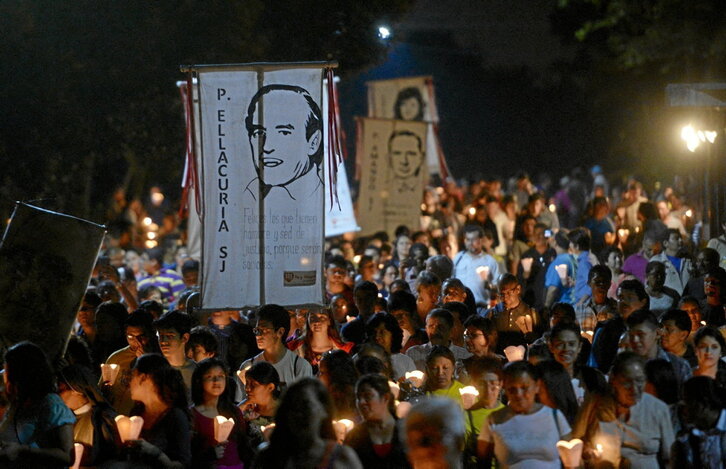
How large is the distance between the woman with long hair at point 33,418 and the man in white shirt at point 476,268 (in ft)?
22.8

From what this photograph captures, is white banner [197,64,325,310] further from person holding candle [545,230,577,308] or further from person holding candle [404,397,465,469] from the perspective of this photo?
person holding candle [404,397,465,469]

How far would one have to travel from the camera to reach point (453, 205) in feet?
74.3

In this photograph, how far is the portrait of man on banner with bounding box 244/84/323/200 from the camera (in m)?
9.77

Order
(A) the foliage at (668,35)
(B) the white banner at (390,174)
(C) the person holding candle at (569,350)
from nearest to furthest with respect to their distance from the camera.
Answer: (C) the person holding candle at (569,350) < (B) the white banner at (390,174) < (A) the foliage at (668,35)

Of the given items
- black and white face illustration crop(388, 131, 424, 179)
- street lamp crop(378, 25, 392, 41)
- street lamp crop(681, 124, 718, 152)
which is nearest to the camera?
street lamp crop(681, 124, 718, 152)

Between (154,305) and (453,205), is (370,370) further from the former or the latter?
(453,205)

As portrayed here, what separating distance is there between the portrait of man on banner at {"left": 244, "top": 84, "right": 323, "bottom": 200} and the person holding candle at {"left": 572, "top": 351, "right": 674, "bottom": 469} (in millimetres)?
3635

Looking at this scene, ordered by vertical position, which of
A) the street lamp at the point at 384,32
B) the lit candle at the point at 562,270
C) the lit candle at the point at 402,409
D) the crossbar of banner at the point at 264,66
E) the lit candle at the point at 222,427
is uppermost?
the street lamp at the point at 384,32

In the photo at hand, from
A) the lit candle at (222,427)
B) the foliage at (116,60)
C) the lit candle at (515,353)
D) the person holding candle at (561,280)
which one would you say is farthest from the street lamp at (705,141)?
the lit candle at (222,427)

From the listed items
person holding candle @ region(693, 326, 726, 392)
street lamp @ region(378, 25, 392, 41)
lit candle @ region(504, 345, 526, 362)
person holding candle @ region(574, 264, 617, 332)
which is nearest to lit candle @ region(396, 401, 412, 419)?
lit candle @ region(504, 345, 526, 362)

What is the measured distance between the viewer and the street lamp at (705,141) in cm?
1633

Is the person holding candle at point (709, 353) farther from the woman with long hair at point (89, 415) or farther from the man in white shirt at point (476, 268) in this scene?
the man in white shirt at point (476, 268)

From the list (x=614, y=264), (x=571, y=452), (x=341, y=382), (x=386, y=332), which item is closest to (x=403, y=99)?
(x=614, y=264)

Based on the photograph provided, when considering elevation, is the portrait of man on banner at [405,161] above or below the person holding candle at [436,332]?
above
